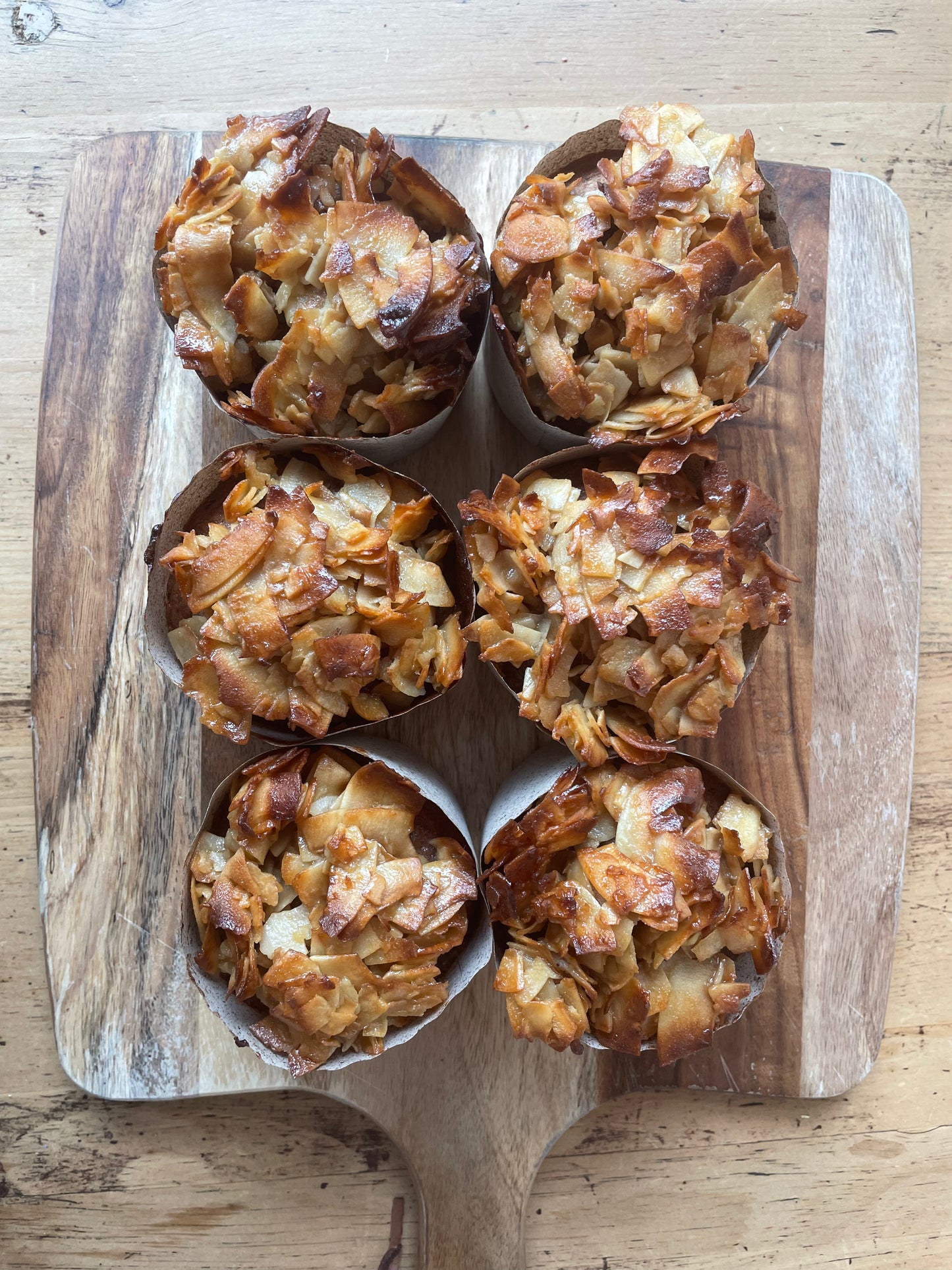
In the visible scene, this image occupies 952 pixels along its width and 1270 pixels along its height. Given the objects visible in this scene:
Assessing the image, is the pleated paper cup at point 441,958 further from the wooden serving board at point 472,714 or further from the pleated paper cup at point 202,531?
the wooden serving board at point 472,714

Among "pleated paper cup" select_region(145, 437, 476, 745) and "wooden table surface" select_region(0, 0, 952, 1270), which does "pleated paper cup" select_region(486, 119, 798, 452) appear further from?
"wooden table surface" select_region(0, 0, 952, 1270)

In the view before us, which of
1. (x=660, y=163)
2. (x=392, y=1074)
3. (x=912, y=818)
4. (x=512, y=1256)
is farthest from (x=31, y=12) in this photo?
(x=512, y=1256)

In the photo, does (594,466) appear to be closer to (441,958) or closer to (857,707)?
(857,707)

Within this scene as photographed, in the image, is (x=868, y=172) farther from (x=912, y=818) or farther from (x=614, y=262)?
(x=912, y=818)

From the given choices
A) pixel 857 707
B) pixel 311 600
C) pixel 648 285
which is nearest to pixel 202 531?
pixel 311 600

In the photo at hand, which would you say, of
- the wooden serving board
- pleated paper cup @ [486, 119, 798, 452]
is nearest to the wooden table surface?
the wooden serving board
